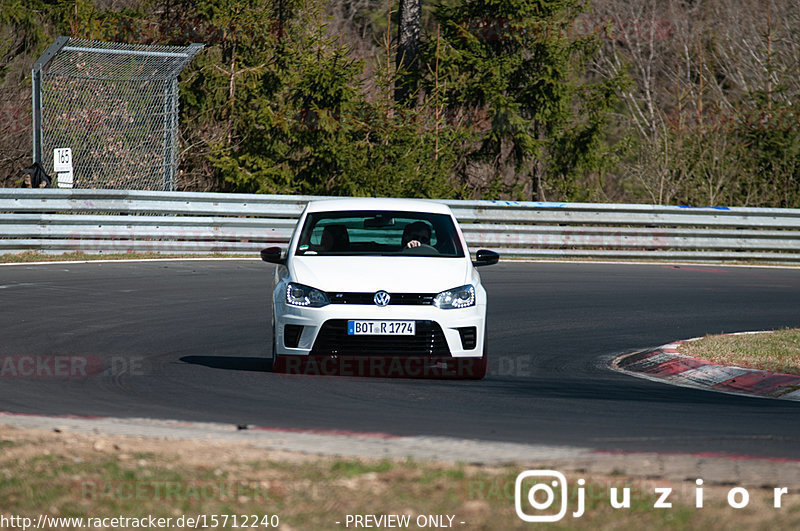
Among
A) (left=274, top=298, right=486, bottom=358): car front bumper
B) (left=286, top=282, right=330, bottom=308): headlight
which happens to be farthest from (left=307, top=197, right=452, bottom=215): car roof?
(left=274, top=298, right=486, bottom=358): car front bumper

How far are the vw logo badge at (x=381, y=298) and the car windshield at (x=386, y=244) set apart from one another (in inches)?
35.4

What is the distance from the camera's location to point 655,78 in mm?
44469

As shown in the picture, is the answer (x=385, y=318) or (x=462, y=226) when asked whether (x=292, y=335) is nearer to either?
(x=385, y=318)

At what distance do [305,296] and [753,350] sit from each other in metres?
4.59

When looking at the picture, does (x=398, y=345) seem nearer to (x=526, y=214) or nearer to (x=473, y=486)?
(x=473, y=486)

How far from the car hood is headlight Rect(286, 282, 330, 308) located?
48mm

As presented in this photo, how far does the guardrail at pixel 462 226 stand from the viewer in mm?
20766

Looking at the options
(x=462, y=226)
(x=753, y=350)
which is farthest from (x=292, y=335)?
(x=462, y=226)

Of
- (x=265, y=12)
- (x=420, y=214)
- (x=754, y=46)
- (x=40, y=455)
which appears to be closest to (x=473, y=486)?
(x=40, y=455)

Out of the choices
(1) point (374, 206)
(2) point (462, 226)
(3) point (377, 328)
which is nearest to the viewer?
(3) point (377, 328)

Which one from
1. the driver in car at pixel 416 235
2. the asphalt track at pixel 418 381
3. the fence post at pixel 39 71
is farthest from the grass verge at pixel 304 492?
the fence post at pixel 39 71

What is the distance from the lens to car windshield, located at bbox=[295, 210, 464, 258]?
10414 millimetres

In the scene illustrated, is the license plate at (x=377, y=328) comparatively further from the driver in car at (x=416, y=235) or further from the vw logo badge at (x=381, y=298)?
the driver in car at (x=416, y=235)

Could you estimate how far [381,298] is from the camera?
9367 mm
